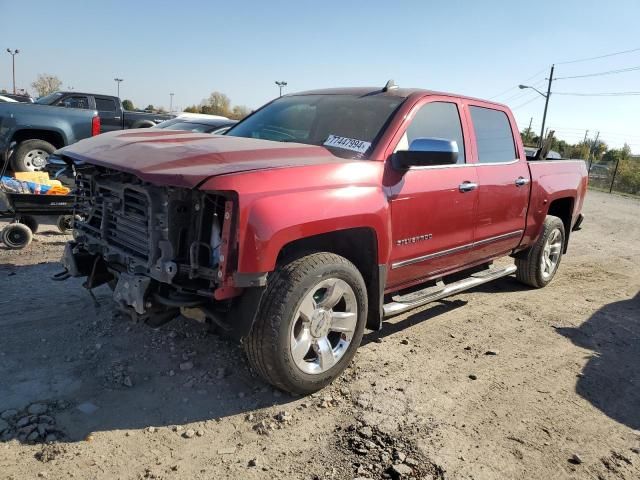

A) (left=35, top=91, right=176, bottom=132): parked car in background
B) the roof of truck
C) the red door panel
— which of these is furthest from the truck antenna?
(left=35, top=91, right=176, bottom=132): parked car in background

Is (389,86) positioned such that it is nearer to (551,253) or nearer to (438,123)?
(438,123)

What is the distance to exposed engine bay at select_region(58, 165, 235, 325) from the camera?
113 inches

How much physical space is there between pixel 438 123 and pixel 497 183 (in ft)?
2.96

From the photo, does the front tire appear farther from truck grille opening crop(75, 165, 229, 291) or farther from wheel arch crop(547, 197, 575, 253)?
wheel arch crop(547, 197, 575, 253)

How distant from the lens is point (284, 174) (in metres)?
2.96

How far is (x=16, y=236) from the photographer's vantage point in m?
6.07

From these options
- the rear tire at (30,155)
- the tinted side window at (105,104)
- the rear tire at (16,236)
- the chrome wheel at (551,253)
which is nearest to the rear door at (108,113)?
the tinted side window at (105,104)

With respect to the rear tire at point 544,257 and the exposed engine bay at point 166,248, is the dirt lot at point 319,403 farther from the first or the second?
the rear tire at point 544,257

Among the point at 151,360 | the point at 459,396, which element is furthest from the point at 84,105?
the point at 459,396

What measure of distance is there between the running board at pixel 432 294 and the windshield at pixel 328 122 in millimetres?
1115

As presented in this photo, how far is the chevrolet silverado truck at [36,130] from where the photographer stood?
30.9ft

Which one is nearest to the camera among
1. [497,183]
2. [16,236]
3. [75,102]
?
[497,183]

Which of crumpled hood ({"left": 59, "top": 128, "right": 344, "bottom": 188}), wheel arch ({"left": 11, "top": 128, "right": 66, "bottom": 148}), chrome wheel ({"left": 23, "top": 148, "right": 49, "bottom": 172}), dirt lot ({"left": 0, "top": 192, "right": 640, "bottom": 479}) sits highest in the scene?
crumpled hood ({"left": 59, "top": 128, "right": 344, "bottom": 188})

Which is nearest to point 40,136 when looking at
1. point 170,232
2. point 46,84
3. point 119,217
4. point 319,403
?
point 119,217
